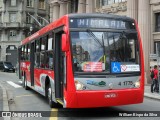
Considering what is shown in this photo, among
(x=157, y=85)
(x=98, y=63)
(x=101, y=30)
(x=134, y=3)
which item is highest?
(x=134, y=3)

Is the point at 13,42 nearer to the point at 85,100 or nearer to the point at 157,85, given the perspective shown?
the point at 157,85

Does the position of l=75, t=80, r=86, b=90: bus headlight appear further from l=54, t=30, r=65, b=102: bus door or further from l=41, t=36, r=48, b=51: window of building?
l=41, t=36, r=48, b=51: window of building

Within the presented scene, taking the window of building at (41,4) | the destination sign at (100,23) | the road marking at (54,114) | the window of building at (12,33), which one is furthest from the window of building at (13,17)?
the destination sign at (100,23)

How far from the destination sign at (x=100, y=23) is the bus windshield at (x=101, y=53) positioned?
24cm

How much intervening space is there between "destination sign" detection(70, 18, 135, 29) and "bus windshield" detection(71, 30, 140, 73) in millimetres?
244

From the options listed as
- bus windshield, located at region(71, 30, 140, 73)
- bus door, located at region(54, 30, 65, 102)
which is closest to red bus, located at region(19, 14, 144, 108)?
bus windshield, located at region(71, 30, 140, 73)

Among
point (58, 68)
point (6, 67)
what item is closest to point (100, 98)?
point (58, 68)

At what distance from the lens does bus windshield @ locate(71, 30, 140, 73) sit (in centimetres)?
1115

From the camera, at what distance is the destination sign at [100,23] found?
11.5m

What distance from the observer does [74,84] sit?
36.1ft

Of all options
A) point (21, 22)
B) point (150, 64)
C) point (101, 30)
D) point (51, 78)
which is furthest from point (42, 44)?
point (21, 22)

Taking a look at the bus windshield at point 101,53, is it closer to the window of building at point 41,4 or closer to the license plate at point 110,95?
the license plate at point 110,95

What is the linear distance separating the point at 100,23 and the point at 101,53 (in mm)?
996

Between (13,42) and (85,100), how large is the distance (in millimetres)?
67069
